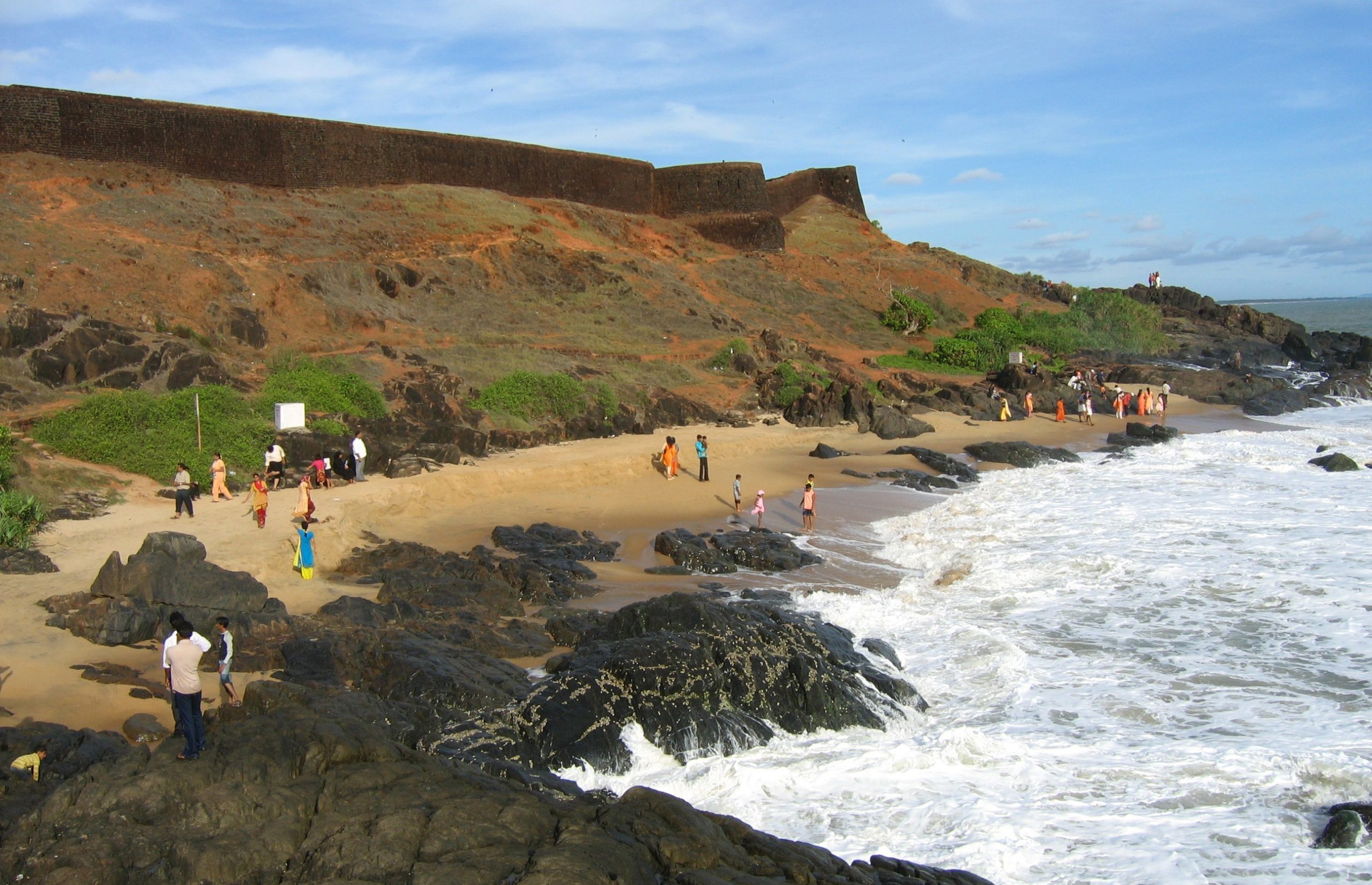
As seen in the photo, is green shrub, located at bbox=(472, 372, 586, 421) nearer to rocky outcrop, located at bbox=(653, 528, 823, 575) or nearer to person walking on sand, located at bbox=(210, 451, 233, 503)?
person walking on sand, located at bbox=(210, 451, 233, 503)

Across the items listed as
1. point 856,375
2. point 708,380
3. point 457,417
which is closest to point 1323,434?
point 856,375

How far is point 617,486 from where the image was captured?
745 inches

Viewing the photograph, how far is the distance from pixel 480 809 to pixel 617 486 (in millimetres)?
12866

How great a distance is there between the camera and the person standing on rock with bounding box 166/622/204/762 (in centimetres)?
661

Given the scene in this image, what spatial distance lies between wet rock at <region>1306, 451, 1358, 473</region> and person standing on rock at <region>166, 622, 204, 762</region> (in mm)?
21185

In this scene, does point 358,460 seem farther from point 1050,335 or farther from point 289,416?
point 1050,335

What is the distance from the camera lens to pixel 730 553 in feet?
47.3

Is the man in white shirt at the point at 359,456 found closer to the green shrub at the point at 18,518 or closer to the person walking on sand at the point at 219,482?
the person walking on sand at the point at 219,482

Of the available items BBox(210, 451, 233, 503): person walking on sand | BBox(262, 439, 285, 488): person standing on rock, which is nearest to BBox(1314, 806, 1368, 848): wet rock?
BBox(210, 451, 233, 503): person walking on sand

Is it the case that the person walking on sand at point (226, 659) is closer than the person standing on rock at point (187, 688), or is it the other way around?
the person standing on rock at point (187, 688)

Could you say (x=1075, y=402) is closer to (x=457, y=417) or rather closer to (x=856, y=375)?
(x=856, y=375)

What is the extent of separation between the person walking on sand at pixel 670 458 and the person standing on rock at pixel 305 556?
815 cm

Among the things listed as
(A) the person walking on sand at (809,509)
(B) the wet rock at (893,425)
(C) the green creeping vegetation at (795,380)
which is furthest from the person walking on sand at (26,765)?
(C) the green creeping vegetation at (795,380)

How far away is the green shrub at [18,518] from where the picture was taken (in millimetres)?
11945
